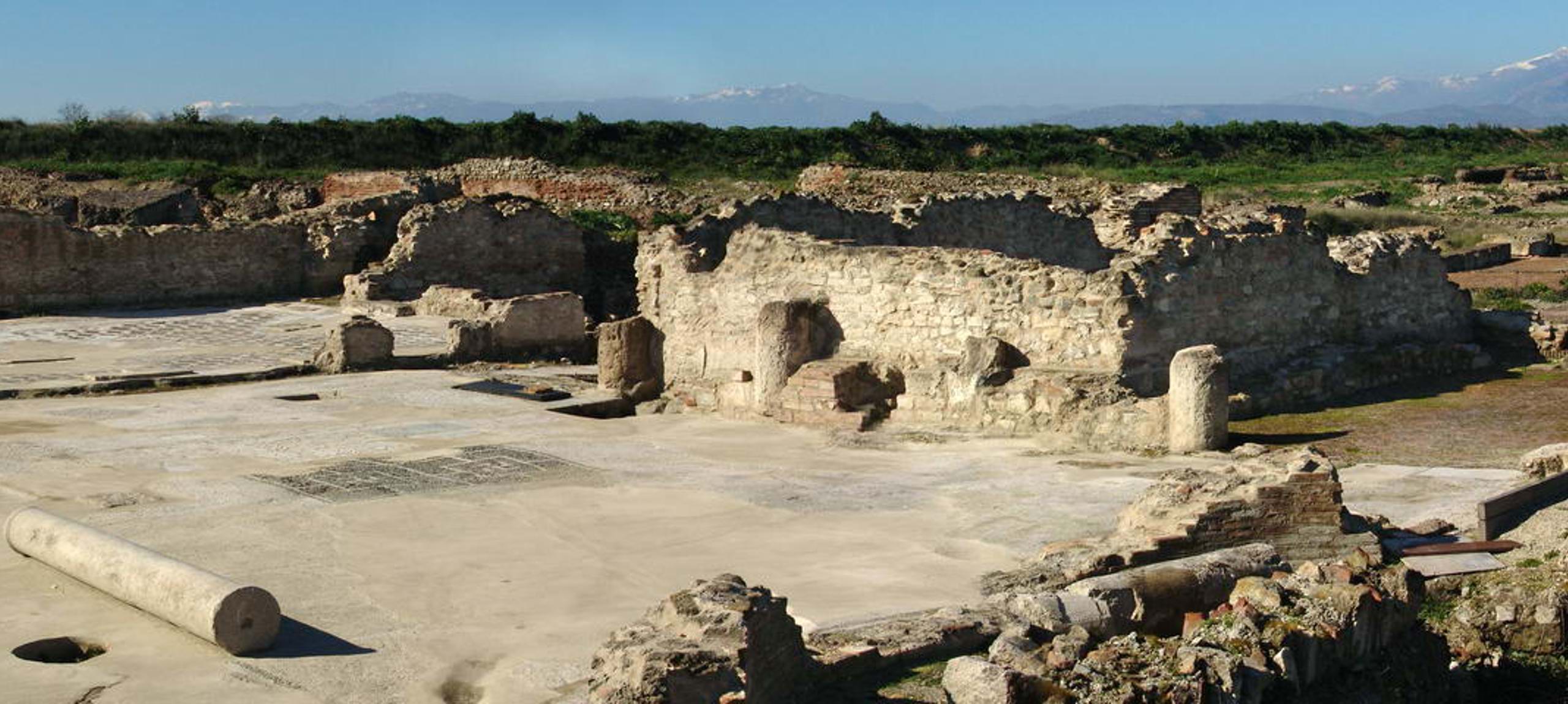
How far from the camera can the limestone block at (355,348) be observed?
60.7ft

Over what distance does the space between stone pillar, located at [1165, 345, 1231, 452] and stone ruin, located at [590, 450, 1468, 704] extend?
7.59ft

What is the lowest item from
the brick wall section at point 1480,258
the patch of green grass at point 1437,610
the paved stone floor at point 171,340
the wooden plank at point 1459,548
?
the patch of green grass at point 1437,610

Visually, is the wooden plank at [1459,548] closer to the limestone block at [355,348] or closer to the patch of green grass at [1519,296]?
the patch of green grass at [1519,296]

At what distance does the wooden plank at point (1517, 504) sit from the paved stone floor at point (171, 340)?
12256 mm

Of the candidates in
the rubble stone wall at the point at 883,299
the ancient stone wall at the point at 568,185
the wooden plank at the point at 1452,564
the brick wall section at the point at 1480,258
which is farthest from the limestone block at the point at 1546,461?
the ancient stone wall at the point at 568,185

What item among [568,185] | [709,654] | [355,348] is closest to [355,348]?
[355,348]

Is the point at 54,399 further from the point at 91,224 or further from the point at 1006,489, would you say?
the point at 91,224

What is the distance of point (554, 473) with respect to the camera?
12883 millimetres

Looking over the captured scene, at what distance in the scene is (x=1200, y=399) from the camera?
12742 mm

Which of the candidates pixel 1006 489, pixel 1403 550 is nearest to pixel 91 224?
pixel 1006 489

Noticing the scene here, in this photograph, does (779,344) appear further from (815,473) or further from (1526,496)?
(1526,496)

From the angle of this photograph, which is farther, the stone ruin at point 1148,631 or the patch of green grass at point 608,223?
the patch of green grass at point 608,223

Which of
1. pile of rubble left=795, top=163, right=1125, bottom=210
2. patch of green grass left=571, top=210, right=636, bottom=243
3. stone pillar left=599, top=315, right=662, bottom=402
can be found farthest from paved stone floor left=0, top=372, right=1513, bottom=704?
pile of rubble left=795, top=163, right=1125, bottom=210

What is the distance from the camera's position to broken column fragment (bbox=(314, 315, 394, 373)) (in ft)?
60.7
